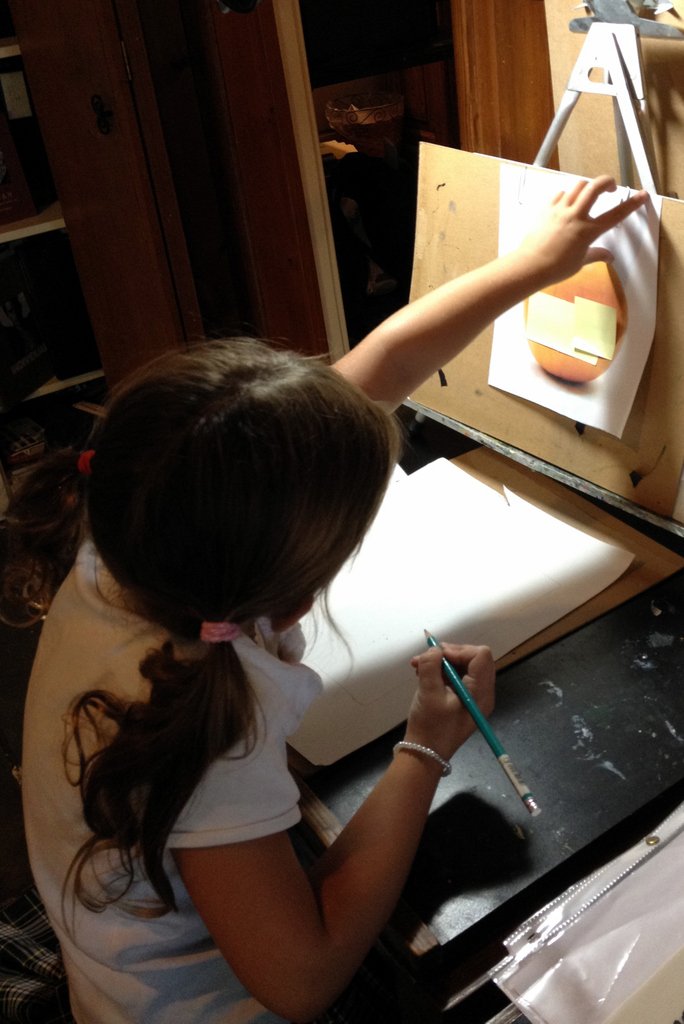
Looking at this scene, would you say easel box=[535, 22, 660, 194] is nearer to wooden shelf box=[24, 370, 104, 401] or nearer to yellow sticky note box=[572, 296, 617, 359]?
yellow sticky note box=[572, 296, 617, 359]

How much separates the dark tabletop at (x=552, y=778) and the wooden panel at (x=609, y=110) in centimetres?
46

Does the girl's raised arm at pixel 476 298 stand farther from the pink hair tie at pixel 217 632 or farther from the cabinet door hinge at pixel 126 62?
the cabinet door hinge at pixel 126 62

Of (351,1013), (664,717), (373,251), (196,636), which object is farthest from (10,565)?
(373,251)

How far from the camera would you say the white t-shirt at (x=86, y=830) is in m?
0.73

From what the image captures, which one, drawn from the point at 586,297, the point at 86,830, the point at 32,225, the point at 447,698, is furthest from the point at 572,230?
the point at 32,225

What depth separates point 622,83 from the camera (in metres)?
0.93

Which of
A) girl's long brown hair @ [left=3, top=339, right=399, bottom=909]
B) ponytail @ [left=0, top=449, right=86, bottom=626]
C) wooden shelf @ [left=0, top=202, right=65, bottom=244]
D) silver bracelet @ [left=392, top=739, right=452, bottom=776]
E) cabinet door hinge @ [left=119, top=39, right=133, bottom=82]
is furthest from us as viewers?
wooden shelf @ [left=0, top=202, right=65, bottom=244]

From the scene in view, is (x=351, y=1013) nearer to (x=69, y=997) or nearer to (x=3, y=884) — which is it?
(x=69, y=997)

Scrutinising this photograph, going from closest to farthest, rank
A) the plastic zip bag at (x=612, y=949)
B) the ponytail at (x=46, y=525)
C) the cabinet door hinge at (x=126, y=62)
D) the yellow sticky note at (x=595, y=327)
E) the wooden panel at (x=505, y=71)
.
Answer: the plastic zip bag at (x=612, y=949) → the ponytail at (x=46, y=525) → the yellow sticky note at (x=595, y=327) → the wooden panel at (x=505, y=71) → the cabinet door hinge at (x=126, y=62)

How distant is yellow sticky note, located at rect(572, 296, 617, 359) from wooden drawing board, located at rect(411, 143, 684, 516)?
5 centimetres

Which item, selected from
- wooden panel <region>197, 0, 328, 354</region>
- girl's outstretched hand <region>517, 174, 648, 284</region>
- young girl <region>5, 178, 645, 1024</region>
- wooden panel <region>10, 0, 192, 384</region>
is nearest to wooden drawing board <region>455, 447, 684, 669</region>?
young girl <region>5, 178, 645, 1024</region>

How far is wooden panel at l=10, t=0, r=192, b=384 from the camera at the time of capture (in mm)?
1752

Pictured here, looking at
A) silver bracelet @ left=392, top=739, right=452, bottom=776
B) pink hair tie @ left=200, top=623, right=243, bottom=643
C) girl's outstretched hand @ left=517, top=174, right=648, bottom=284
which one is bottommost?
silver bracelet @ left=392, top=739, right=452, bottom=776

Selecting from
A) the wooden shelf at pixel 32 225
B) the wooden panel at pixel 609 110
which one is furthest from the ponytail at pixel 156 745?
the wooden shelf at pixel 32 225
